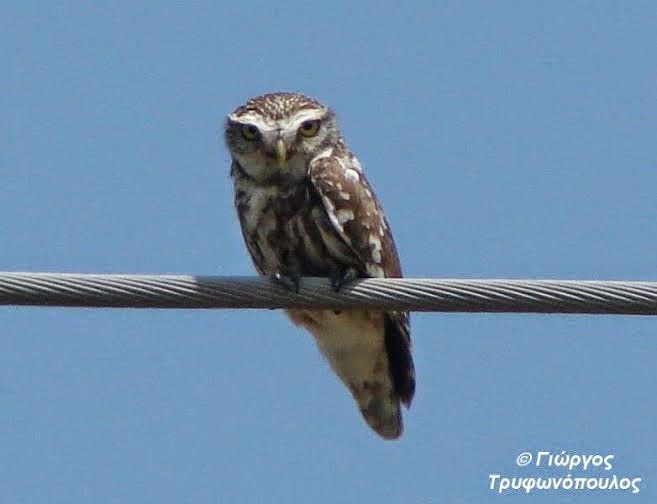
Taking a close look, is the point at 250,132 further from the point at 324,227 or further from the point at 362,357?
the point at 362,357

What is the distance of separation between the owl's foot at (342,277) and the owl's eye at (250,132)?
2.75 ft

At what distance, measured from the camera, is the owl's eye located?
23.7ft

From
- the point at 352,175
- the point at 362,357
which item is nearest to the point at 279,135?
the point at 352,175

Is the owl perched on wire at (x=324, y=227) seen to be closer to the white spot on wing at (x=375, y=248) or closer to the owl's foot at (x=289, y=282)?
the white spot on wing at (x=375, y=248)

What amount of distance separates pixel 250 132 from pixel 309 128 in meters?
0.29

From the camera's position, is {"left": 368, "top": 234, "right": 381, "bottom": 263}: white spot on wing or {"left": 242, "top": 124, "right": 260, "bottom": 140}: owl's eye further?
{"left": 242, "top": 124, "right": 260, "bottom": 140}: owl's eye

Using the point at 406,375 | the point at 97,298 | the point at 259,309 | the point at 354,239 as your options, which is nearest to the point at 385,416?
the point at 406,375

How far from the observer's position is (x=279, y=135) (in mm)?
7152

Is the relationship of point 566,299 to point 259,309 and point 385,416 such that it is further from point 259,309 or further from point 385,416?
point 385,416

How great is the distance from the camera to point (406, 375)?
7.51 meters

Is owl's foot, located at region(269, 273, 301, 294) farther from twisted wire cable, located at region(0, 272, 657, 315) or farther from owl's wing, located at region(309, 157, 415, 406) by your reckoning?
owl's wing, located at region(309, 157, 415, 406)

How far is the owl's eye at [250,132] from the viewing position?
724 centimetres

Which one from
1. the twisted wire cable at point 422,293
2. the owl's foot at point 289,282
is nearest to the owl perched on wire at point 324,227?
the owl's foot at point 289,282

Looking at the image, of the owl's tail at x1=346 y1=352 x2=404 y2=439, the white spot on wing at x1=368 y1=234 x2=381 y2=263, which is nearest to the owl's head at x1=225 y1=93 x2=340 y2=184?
the white spot on wing at x1=368 y1=234 x2=381 y2=263
